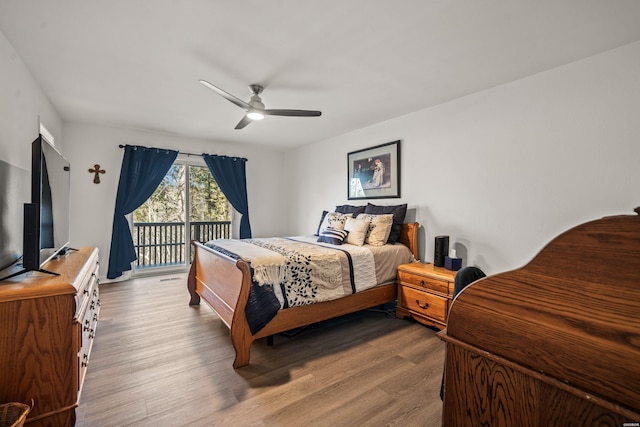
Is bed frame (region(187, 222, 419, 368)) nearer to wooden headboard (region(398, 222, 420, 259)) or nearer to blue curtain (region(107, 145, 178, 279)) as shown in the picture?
wooden headboard (region(398, 222, 420, 259))

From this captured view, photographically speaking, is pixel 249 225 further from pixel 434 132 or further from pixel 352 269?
pixel 434 132

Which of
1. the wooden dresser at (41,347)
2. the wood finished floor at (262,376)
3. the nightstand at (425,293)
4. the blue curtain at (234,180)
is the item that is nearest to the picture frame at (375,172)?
the nightstand at (425,293)

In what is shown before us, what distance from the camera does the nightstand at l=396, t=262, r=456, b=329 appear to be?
272 cm

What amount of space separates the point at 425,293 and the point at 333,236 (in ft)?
3.92

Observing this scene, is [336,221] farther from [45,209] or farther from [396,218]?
[45,209]

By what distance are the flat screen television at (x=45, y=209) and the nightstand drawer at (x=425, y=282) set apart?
293 cm

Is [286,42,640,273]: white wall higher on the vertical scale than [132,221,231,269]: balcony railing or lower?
higher

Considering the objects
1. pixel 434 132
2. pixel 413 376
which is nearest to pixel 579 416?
pixel 413 376

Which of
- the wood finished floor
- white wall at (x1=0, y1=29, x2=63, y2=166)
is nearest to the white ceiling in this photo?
white wall at (x1=0, y1=29, x2=63, y2=166)

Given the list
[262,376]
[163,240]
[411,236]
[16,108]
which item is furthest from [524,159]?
[163,240]

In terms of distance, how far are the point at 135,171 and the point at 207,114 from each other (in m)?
1.72

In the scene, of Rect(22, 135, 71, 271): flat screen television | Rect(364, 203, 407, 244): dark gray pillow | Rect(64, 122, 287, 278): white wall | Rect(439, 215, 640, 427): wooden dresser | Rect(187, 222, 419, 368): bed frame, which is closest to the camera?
Rect(439, 215, 640, 427): wooden dresser

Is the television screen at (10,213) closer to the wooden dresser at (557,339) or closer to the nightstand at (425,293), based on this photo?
the wooden dresser at (557,339)

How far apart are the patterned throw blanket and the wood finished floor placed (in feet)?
1.29
